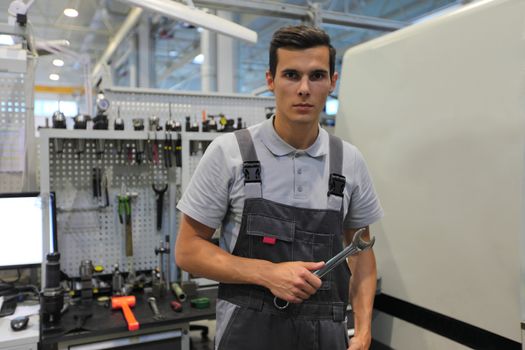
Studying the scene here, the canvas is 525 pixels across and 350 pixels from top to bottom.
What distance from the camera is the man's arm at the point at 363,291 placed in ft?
3.79

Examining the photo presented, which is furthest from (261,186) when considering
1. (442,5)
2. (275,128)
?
(442,5)

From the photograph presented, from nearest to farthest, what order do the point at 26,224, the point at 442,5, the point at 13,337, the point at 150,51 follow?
1. the point at 13,337
2. the point at 26,224
3. the point at 442,5
4. the point at 150,51

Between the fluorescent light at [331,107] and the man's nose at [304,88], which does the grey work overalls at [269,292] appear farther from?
the fluorescent light at [331,107]

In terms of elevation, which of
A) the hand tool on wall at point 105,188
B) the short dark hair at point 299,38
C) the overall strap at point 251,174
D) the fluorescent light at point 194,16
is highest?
the fluorescent light at point 194,16

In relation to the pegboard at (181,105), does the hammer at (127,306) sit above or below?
below

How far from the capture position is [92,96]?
2463mm

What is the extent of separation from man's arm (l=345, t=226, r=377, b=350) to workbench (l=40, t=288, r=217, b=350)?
67 cm

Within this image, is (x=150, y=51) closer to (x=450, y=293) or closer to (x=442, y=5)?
(x=442, y=5)

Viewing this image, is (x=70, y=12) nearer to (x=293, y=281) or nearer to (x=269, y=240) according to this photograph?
(x=269, y=240)

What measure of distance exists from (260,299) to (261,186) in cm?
27

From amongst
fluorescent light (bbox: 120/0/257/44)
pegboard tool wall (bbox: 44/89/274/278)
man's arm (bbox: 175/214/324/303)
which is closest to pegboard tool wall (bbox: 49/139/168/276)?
pegboard tool wall (bbox: 44/89/274/278)

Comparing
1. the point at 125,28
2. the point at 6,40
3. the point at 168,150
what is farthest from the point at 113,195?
the point at 125,28

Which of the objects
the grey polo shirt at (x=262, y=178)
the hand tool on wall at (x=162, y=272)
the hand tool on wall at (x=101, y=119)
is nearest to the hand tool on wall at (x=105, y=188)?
the hand tool on wall at (x=101, y=119)

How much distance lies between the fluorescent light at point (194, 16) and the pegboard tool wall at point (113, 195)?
18.7 inches
